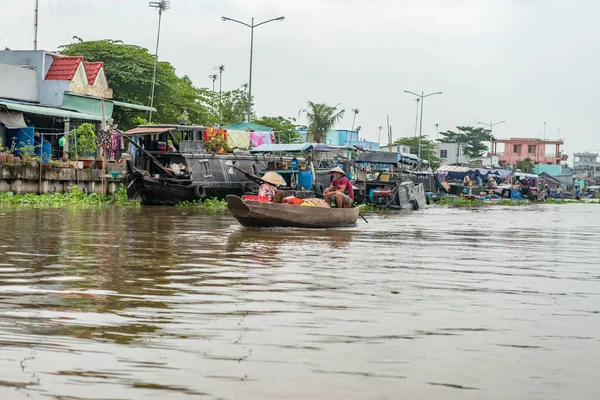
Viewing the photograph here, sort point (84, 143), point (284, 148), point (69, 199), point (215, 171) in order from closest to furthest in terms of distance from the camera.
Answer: point (69, 199), point (215, 171), point (284, 148), point (84, 143)

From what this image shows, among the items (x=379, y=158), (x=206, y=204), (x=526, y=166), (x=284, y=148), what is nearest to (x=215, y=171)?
(x=206, y=204)

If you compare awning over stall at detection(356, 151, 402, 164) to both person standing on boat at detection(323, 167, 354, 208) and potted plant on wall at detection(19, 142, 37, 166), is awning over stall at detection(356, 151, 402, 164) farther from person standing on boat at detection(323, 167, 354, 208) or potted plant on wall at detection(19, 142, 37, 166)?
person standing on boat at detection(323, 167, 354, 208)

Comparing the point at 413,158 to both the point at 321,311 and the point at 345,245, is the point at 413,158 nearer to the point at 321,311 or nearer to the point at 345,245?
the point at 345,245

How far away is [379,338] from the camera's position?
5.98 metres

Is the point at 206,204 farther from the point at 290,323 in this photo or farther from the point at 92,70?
the point at 290,323

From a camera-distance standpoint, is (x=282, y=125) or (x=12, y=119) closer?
(x=12, y=119)

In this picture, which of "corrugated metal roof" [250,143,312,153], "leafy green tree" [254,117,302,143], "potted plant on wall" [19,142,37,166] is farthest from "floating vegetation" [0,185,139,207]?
"leafy green tree" [254,117,302,143]

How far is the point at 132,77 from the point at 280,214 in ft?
98.3

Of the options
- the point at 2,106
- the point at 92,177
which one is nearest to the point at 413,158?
the point at 92,177

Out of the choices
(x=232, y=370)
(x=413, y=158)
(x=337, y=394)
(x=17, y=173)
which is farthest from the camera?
(x=413, y=158)

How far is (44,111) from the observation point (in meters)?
32.5

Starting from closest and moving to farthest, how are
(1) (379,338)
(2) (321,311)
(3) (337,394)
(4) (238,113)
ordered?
(3) (337,394)
(1) (379,338)
(2) (321,311)
(4) (238,113)

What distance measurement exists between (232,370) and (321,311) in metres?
2.26

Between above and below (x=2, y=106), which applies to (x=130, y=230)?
below
